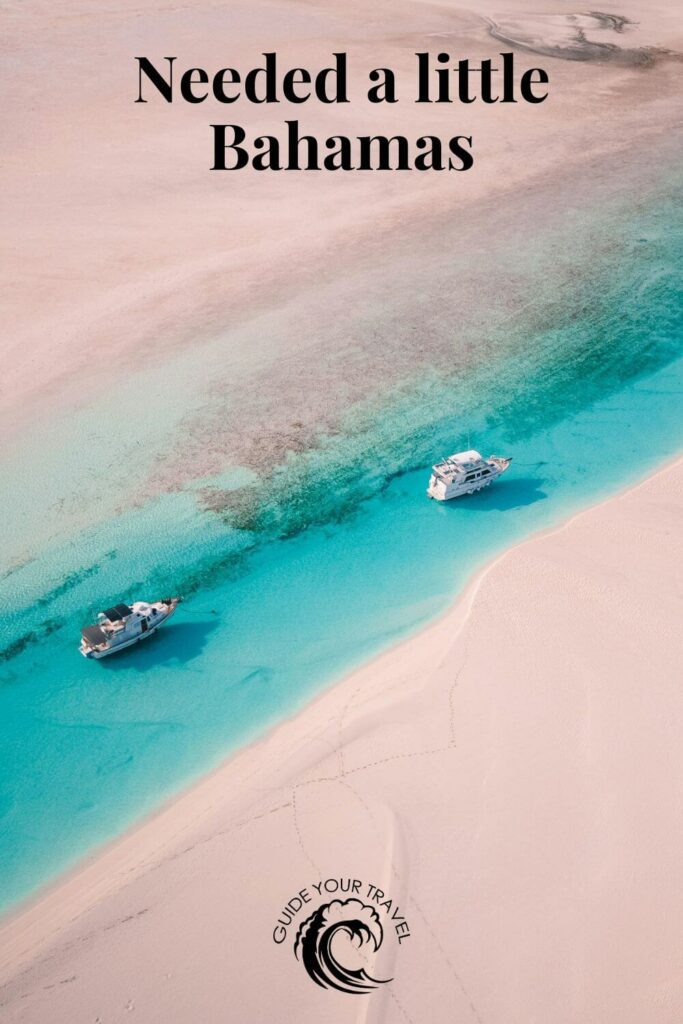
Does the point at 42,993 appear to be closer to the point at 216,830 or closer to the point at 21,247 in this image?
the point at 216,830

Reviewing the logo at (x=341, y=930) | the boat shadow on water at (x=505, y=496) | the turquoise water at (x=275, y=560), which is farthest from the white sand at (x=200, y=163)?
the logo at (x=341, y=930)

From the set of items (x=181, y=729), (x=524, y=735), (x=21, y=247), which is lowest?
(x=181, y=729)

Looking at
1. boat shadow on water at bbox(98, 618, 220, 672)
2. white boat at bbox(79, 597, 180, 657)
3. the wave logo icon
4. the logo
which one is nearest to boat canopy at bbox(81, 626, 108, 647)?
white boat at bbox(79, 597, 180, 657)

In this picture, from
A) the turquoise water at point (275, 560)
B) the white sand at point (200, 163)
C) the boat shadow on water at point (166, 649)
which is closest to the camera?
the turquoise water at point (275, 560)

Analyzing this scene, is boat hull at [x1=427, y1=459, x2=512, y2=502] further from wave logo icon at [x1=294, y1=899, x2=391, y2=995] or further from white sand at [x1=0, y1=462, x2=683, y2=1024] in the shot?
wave logo icon at [x1=294, y1=899, x2=391, y2=995]

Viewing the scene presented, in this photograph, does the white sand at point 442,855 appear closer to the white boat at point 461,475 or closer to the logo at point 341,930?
the logo at point 341,930

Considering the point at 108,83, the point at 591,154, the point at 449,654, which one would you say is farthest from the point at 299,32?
the point at 449,654
